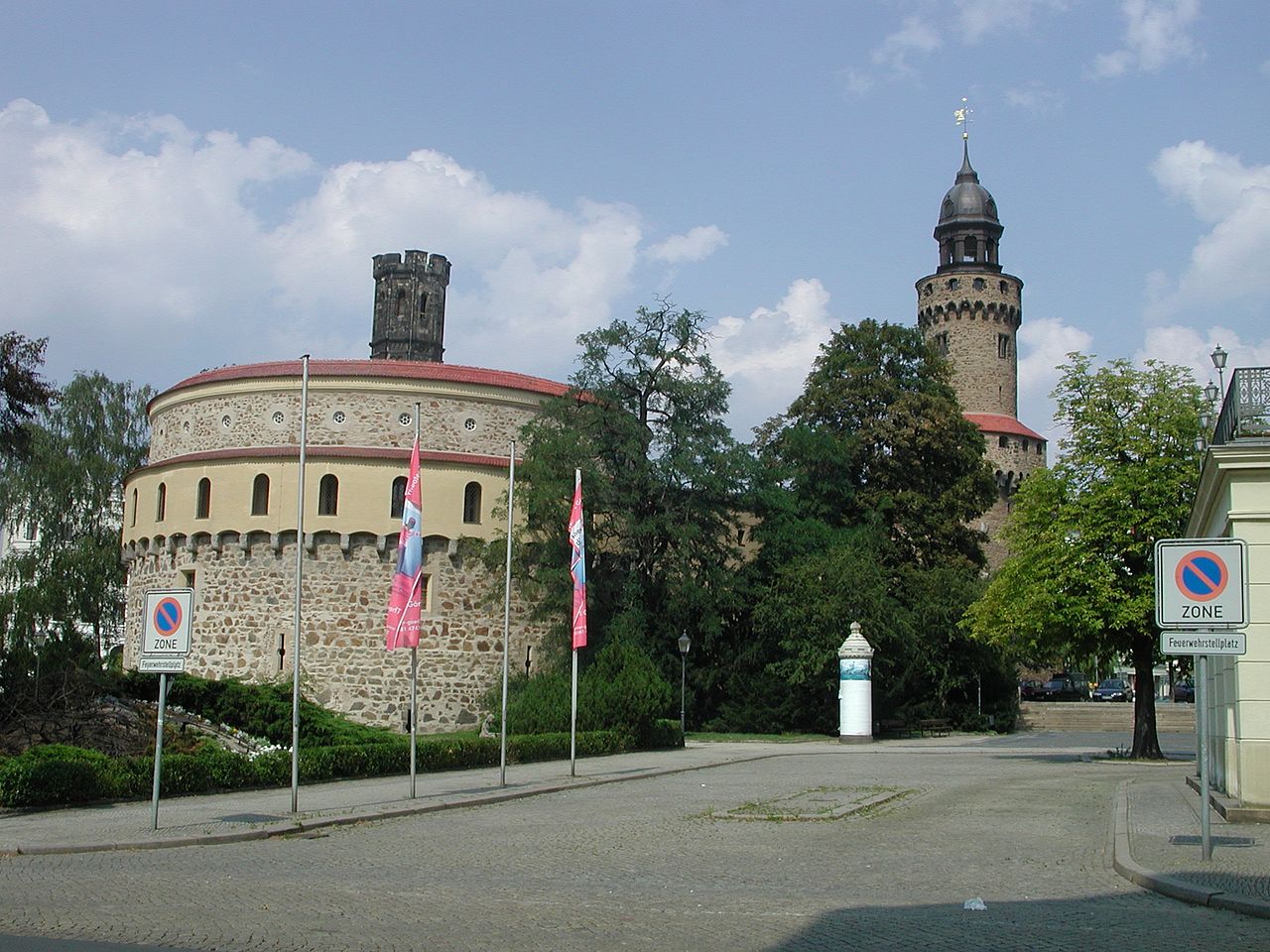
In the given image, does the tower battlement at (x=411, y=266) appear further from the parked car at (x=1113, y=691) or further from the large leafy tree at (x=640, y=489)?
the parked car at (x=1113, y=691)

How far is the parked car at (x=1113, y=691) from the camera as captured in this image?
7088 cm

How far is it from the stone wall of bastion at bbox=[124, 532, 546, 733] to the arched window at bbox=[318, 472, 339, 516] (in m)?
0.86

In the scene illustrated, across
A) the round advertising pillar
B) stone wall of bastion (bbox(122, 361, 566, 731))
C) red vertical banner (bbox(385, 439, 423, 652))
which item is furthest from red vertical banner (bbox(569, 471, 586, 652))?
stone wall of bastion (bbox(122, 361, 566, 731))

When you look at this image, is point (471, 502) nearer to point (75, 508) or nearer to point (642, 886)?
point (75, 508)

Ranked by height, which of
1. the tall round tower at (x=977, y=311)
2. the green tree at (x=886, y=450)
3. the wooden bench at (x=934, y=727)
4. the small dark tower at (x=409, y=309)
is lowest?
the wooden bench at (x=934, y=727)

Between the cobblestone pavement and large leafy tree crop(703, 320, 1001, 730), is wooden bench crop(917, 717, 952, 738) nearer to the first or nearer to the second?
large leafy tree crop(703, 320, 1001, 730)

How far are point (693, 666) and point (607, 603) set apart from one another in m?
4.28

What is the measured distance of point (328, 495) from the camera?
45.0 m

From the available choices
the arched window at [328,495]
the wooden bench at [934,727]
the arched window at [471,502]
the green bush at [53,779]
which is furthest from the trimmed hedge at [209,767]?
the wooden bench at [934,727]

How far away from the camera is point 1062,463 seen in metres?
Answer: 31.1

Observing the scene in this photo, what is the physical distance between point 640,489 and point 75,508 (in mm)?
24449

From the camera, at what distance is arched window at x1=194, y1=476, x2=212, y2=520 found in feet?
151

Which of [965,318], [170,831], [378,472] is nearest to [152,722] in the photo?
[170,831]

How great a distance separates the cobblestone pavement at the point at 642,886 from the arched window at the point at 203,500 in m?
29.4
